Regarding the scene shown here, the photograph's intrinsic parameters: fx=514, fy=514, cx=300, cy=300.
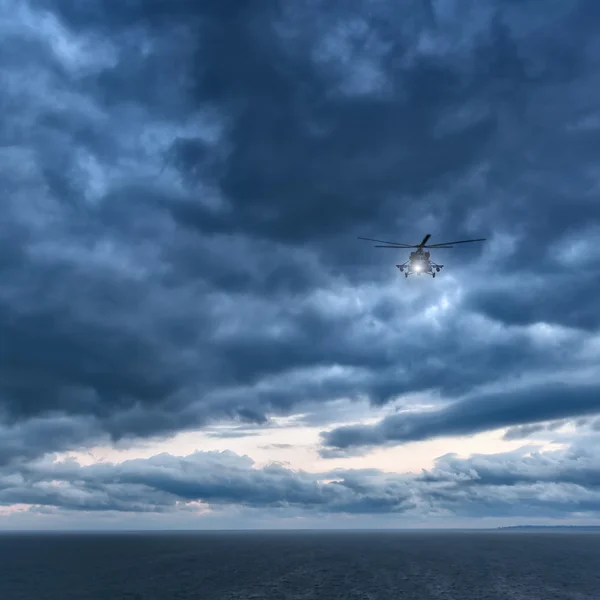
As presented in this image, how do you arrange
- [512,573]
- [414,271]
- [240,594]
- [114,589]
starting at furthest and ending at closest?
[512,573], [114,589], [240,594], [414,271]

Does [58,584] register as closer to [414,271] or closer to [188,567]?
[188,567]

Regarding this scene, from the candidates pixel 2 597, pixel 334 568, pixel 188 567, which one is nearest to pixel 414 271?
pixel 2 597

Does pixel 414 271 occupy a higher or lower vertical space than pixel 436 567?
higher

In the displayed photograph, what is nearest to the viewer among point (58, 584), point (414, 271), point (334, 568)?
point (414, 271)

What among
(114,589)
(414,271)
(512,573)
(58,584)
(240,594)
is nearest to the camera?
(414,271)

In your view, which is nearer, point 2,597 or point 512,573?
point 2,597

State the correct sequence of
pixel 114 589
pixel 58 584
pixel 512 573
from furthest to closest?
pixel 512 573, pixel 58 584, pixel 114 589

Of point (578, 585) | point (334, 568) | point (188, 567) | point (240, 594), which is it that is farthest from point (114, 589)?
point (578, 585)

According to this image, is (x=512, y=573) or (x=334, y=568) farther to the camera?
(x=334, y=568)

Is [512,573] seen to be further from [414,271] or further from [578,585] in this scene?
[414,271]

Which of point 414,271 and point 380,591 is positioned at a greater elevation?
point 414,271
